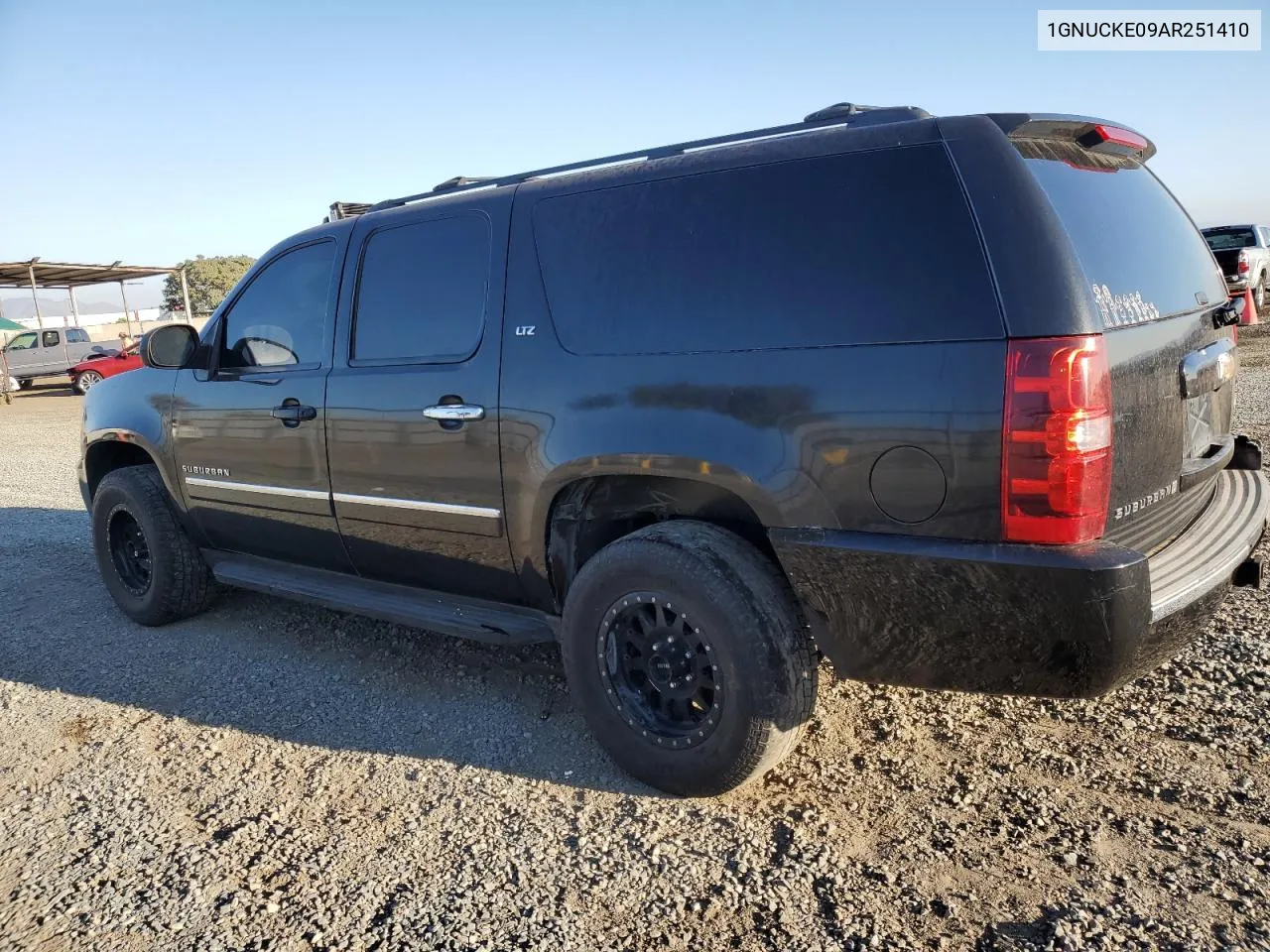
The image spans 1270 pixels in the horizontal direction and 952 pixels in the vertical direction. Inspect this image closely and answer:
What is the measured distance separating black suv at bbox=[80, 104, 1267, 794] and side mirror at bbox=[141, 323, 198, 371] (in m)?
0.80

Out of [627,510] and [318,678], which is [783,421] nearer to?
[627,510]

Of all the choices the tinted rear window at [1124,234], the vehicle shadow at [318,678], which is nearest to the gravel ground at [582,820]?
the vehicle shadow at [318,678]

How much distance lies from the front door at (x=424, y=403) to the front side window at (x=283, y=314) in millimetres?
205

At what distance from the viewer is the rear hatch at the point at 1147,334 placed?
2445 mm

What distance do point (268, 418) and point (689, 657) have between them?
2298mm

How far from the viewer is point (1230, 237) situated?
63.7 ft

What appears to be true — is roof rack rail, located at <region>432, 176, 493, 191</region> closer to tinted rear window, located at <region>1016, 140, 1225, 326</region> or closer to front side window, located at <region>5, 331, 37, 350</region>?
tinted rear window, located at <region>1016, 140, 1225, 326</region>

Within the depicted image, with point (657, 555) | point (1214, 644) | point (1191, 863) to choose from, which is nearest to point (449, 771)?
point (657, 555)

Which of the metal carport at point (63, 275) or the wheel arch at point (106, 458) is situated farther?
the metal carport at point (63, 275)

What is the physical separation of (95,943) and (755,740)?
1839 mm

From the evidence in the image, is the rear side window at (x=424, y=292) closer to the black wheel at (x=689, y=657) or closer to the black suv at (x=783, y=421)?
the black suv at (x=783, y=421)

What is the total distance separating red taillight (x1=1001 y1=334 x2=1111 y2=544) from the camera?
2234 millimetres

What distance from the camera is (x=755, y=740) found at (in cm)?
272

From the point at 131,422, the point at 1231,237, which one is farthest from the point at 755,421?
the point at 1231,237
